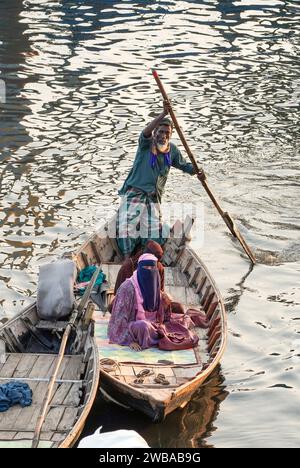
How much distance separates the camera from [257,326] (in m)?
12.1

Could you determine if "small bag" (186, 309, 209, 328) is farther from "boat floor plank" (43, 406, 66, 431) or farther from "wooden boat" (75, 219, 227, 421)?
"boat floor plank" (43, 406, 66, 431)

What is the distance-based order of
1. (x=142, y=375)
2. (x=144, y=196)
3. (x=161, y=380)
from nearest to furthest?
(x=161, y=380) < (x=142, y=375) < (x=144, y=196)

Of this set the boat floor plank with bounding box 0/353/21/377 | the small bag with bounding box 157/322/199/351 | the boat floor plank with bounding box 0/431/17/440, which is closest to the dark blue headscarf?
the small bag with bounding box 157/322/199/351

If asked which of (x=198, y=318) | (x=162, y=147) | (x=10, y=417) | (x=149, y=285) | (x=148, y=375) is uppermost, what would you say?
(x=162, y=147)

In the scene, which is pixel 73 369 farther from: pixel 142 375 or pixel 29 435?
pixel 29 435

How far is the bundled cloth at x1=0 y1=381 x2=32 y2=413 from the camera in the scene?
8.71 metres

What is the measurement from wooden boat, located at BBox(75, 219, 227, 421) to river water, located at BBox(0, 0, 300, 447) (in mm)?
486

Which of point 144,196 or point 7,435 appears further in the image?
point 144,196

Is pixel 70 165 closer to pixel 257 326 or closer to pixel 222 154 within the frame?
pixel 222 154

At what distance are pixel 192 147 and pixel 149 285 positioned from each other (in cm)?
842

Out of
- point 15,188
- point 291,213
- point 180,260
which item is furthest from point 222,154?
point 180,260

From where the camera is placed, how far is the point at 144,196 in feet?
39.8

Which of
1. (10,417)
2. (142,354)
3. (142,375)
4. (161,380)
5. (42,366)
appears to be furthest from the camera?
(142,354)

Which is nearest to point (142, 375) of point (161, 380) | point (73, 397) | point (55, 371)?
point (161, 380)
